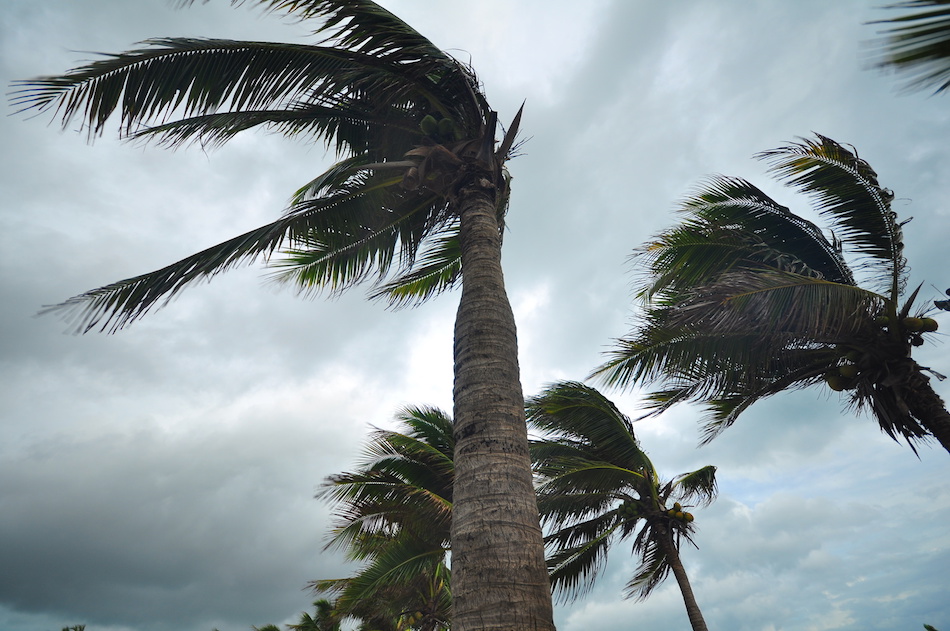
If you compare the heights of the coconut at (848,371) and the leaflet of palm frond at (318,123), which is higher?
the leaflet of palm frond at (318,123)

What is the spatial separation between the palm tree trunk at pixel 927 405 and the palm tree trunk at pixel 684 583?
21.4 feet

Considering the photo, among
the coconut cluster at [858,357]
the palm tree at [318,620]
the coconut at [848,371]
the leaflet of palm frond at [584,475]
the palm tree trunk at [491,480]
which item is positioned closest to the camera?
the palm tree trunk at [491,480]

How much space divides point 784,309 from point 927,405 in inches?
99.2

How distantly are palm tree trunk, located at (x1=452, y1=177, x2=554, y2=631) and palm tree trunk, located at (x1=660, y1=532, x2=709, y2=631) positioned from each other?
10575 millimetres

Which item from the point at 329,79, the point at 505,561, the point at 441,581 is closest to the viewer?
the point at 505,561

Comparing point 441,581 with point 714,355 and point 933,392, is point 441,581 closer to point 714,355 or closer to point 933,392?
point 714,355

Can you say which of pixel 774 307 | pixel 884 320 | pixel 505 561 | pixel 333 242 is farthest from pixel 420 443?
pixel 505 561

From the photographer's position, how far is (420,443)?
1296 cm

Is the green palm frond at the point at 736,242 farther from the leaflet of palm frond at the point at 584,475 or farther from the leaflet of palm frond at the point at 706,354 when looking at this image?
the leaflet of palm frond at the point at 584,475

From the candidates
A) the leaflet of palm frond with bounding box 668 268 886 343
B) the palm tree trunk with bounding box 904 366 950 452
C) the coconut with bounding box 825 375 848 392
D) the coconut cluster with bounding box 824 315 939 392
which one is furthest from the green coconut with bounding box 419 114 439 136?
the palm tree trunk with bounding box 904 366 950 452

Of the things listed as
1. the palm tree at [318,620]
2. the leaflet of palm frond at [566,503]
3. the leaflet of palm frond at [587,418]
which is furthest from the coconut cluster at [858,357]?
the palm tree at [318,620]

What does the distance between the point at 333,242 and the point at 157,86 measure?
2.71 metres

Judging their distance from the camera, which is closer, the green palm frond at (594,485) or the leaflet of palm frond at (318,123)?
the leaflet of palm frond at (318,123)

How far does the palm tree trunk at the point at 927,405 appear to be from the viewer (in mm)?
7633
